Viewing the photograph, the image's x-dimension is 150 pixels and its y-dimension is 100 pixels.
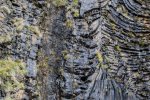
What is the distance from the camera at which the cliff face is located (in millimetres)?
7145

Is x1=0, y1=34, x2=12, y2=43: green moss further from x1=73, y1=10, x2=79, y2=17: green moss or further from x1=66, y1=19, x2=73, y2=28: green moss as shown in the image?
x1=73, y1=10, x2=79, y2=17: green moss

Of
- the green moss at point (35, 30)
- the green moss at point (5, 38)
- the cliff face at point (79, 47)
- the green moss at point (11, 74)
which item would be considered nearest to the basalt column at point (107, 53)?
the cliff face at point (79, 47)

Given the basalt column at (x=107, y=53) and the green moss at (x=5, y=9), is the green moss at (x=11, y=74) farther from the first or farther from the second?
the green moss at (x=5, y=9)

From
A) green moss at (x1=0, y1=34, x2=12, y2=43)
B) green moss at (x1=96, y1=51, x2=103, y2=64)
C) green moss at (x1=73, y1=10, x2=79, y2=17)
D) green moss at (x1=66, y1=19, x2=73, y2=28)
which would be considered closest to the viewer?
green moss at (x1=0, y1=34, x2=12, y2=43)

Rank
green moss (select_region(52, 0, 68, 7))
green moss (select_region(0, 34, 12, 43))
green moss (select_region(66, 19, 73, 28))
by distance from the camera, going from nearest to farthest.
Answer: green moss (select_region(0, 34, 12, 43)) → green moss (select_region(66, 19, 73, 28)) → green moss (select_region(52, 0, 68, 7))

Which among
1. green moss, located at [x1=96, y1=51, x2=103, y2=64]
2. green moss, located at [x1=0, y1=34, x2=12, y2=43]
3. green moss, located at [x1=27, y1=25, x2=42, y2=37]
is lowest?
green moss, located at [x1=96, y1=51, x2=103, y2=64]

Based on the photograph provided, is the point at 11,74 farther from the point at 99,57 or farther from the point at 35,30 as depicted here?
the point at 99,57

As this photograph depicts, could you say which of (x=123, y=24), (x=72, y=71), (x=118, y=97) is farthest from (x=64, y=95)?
(x=123, y=24)

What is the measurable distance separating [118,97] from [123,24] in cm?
193

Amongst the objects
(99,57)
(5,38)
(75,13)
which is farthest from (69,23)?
(5,38)

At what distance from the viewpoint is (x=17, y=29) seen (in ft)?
24.0

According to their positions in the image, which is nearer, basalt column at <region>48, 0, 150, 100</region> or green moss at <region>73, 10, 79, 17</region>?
basalt column at <region>48, 0, 150, 100</region>

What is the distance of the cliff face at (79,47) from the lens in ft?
23.4

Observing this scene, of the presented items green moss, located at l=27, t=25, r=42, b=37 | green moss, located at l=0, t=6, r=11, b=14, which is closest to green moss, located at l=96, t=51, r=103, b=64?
green moss, located at l=27, t=25, r=42, b=37
